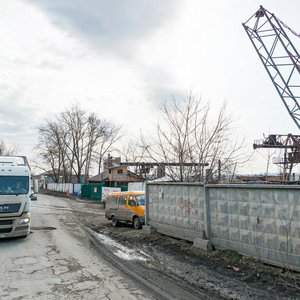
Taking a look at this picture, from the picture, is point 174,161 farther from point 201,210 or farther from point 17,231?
point 17,231

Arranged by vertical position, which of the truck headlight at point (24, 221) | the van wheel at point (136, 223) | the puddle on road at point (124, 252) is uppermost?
the truck headlight at point (24, 221)

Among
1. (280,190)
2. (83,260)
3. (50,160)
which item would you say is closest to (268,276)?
(280,190)

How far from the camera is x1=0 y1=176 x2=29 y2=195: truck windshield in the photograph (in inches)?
493

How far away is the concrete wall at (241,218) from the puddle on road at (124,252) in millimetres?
1556

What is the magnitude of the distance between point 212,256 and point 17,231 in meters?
7.18

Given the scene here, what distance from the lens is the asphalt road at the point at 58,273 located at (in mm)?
6156

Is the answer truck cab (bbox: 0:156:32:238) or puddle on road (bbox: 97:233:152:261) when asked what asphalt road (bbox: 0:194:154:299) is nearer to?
truck cab (bbox: 0:156:32:238)

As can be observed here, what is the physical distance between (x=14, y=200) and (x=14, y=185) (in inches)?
27.9

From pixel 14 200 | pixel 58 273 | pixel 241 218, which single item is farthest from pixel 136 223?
pixel 58 273

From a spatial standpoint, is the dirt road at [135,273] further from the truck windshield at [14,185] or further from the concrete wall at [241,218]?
the truck windshield at [14,185]

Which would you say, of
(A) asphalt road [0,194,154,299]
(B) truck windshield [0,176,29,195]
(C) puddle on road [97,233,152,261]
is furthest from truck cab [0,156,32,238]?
(C) puddle on road [97,233,152,261]

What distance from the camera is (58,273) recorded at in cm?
761

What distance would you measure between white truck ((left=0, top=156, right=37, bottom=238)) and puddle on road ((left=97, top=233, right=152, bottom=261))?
9.80 feet

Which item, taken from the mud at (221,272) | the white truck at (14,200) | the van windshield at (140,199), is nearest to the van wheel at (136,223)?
the van windshield at (140,199)
